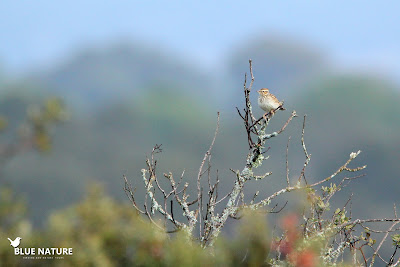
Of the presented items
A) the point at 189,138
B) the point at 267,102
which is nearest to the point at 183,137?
the point at 189,138

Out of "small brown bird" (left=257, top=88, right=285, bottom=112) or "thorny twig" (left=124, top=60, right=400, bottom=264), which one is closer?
"thorny twig" (left=124, top=60, right=400, bottom=264)

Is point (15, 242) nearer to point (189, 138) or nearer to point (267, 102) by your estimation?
point (267, 102)

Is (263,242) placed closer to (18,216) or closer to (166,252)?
(166,252)

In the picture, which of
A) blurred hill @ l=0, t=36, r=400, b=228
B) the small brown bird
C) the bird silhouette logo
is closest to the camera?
the bird silhouette logo

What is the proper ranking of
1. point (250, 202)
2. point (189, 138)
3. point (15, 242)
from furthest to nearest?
point (189, 138), point (15, 242), point (250, 202)

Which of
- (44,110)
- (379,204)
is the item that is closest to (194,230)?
(44,110)

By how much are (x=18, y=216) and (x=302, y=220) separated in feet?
18.6

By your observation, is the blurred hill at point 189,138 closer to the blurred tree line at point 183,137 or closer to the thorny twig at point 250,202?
the blurred tree line at point 183,137
